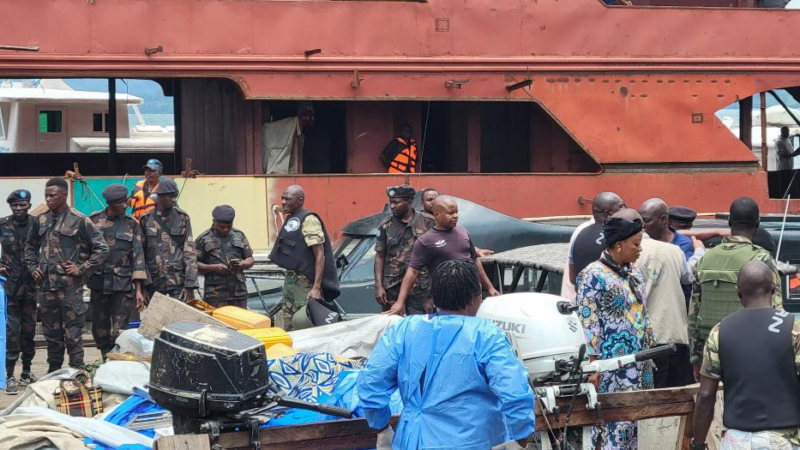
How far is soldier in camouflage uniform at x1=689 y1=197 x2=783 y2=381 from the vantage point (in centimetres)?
631

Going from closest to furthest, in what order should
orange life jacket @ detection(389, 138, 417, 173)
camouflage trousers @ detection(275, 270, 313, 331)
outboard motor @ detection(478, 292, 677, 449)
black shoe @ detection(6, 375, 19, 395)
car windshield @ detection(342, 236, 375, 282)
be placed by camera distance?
outboard motor @ detection(478, 292, 677, 449)
camouflage trousers @ detection(275, 270, 313, 331)
black shoe @ detection(6, 375, 19, 395)
car windshield @ detection(342, 236, 375, 282)
orange life jacket @ detection(389, 138, 417, 173)

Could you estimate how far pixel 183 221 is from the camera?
32.1ft

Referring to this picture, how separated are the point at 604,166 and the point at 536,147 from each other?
→ 1501 mm

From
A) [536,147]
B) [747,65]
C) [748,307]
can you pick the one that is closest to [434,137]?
[536,147]

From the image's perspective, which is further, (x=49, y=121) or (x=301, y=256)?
(x=49, y=121)

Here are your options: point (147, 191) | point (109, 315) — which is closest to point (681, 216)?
point (109, 315)

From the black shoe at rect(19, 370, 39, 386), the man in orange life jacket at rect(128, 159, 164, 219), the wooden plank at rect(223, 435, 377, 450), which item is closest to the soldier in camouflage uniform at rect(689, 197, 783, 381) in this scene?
the wooden plank at rect(223, 435, 377, 450)

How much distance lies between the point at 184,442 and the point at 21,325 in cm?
577

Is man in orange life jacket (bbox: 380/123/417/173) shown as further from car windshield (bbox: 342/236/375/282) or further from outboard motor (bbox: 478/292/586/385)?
outboard motor (bbox: 478/292/586/385)

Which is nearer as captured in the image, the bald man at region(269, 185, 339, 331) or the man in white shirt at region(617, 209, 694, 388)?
the man in white shirt at region(617, 209, 694, 388)

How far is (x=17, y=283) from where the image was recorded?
384 inches

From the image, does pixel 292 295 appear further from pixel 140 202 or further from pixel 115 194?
pixel 140 202

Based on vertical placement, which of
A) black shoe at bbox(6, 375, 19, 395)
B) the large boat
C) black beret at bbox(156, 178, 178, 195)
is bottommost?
black shoe at bbox(6, 375, 19, 395)

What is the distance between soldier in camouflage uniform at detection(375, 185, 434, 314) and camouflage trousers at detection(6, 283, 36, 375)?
10.0 feet
